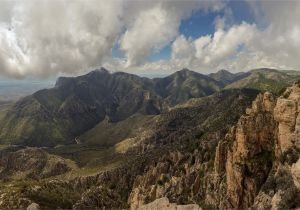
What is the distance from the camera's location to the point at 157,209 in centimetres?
9738

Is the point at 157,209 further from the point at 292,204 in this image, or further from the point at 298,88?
the point at 298,88

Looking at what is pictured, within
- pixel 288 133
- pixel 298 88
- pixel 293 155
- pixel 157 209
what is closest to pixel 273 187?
pixel 293 155

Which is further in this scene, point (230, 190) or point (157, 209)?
point (230, 190)

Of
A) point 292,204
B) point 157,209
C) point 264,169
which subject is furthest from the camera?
point 264,169

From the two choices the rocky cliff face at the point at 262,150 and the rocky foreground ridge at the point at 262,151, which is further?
the rocky cliff face at the point at 262,150

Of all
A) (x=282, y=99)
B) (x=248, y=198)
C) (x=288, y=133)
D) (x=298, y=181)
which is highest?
(x=282, y=99)

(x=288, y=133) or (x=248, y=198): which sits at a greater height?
(x=288, y=133)

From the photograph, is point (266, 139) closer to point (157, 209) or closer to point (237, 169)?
point (237, 169)

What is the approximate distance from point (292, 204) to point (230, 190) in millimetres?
106644

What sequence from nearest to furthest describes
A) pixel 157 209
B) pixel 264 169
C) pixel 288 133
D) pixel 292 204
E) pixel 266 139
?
pixel 292 204 → pixel 157 209 → pixel 288 133 → pixel 264 169 → pixel 266 139

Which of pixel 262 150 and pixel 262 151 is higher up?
pixel 262 150

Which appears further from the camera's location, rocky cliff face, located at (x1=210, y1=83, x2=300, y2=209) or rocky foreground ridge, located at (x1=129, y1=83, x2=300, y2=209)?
rocky cliff face, located at (x1=210, y1=83, x2=300, y2=209)

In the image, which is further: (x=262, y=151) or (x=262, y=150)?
(x=262, y=150)

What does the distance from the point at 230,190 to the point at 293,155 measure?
57621mm
